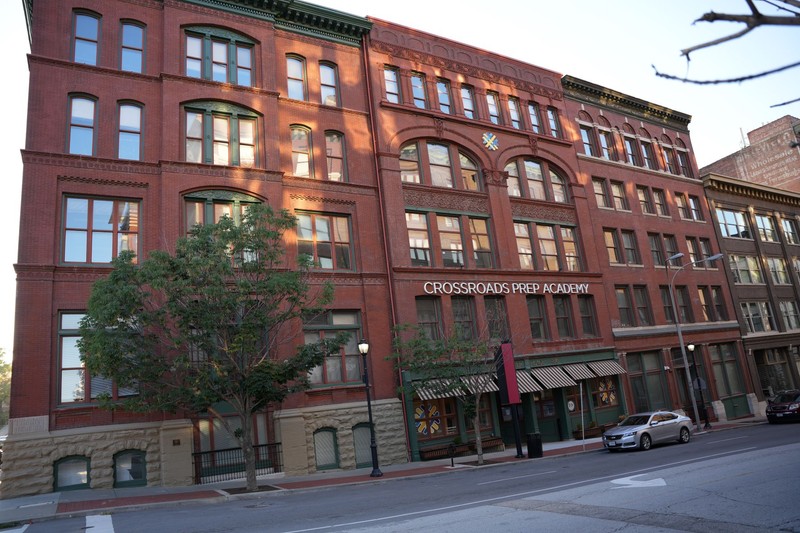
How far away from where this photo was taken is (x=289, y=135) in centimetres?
2641

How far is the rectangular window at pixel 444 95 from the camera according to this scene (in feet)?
105

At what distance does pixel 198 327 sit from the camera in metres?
17.9

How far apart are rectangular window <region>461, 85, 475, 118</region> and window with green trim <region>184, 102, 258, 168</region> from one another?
502 inches

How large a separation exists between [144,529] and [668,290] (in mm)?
35498

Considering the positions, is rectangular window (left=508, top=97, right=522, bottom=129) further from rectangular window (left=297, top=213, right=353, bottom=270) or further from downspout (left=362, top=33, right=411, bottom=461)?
rectangular window (left=297, top=213, right=353, bottom=270)

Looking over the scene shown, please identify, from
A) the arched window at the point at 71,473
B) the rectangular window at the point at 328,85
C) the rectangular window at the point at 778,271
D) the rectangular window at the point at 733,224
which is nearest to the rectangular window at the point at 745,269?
the rectangular window at the point at 778,271

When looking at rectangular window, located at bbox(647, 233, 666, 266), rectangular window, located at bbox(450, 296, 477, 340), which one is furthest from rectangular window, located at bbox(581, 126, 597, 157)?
rectangular window, located at bbox(450, 296, 477, 340)

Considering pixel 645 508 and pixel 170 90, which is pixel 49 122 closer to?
pixel 170 90

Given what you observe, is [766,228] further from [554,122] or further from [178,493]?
[178,493]

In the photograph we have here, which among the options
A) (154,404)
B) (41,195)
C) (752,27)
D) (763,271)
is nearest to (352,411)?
(154,404)

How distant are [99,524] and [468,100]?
2779 cm

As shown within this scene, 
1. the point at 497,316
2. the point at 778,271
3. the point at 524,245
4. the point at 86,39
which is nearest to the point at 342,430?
the point at 497,316

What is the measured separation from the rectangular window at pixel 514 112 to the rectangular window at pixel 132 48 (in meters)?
20.4

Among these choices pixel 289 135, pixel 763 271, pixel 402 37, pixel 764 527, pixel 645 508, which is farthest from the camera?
pixel 763 271
